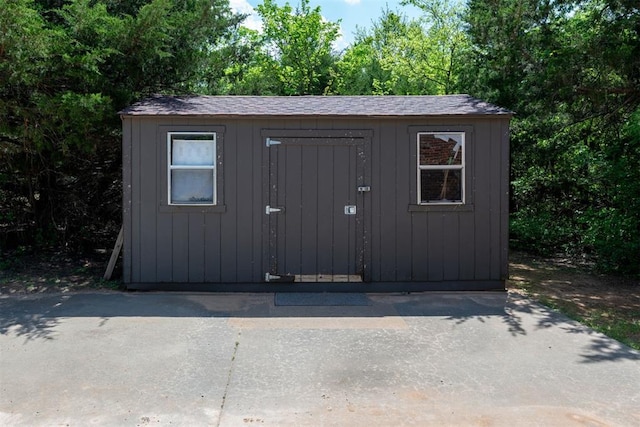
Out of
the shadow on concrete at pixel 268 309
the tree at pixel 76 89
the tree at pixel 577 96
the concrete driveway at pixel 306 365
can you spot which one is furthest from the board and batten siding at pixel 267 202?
the tree at pixel 577 96

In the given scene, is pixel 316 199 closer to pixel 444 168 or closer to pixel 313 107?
pixel 313 107

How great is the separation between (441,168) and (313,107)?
1.83 m

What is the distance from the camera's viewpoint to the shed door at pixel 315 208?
248 inches

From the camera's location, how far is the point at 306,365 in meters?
3.85

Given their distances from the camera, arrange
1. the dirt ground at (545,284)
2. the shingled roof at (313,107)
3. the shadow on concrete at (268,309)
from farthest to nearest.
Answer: the shingled roof at (313,107), the dirt ground at (545,284), the shadow on concrete at (268,309)

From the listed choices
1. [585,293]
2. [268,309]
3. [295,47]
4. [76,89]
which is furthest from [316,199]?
[295,47]

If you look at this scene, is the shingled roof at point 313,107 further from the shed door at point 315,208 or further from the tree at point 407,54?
the tree at point 407,54

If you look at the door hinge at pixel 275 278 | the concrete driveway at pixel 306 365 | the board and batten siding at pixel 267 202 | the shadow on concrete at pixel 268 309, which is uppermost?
the board and batten siding at pixel 267 202

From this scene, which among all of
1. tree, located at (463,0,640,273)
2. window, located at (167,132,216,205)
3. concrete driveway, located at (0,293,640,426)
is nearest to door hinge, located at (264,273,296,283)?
concrete driveway, located at (0,293,640,426)

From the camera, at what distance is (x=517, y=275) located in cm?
792

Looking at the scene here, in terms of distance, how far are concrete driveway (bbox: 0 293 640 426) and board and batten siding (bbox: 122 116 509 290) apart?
62 cm

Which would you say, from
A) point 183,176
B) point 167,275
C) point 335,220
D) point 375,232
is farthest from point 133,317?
point 375,232

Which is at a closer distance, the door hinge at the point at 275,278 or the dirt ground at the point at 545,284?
the dirt ground at the point at 545,284

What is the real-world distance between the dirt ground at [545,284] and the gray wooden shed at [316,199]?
87cm
